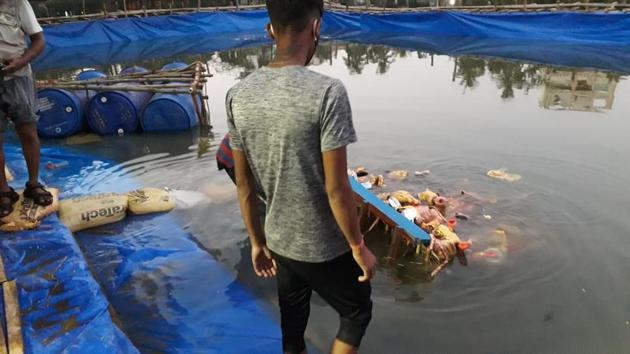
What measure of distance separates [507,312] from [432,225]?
1.20 meters

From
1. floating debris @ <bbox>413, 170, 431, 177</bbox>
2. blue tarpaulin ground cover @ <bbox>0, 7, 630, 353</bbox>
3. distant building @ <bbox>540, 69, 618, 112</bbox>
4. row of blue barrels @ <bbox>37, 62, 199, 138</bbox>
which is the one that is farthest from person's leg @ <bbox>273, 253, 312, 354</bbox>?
distant building @ <bbox>540, 69, 618, 112</bbox>

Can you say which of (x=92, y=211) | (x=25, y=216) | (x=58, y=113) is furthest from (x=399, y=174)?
(x=58, y=113)

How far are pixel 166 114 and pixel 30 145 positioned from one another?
4.61 m

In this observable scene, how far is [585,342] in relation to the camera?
130 inches

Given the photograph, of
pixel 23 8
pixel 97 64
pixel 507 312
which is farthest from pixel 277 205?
pixel 97 64

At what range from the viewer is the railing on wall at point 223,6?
57.8 ft

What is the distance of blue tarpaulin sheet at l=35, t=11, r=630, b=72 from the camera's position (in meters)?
15.1

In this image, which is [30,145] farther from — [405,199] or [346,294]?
[405,199]

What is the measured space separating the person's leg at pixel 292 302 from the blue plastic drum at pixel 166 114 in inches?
270

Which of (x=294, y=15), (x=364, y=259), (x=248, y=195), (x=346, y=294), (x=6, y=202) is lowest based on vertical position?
(x=6, y=202)

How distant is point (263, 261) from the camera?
230cm

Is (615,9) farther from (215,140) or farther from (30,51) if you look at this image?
(30,51)

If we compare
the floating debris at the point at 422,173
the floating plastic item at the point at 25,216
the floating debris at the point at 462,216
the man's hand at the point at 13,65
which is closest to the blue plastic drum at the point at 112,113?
the floating plastic item at the point at 25,216

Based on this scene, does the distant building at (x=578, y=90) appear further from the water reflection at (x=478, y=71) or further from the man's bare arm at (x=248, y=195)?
the man's bare arm at (x=248, y=195)
